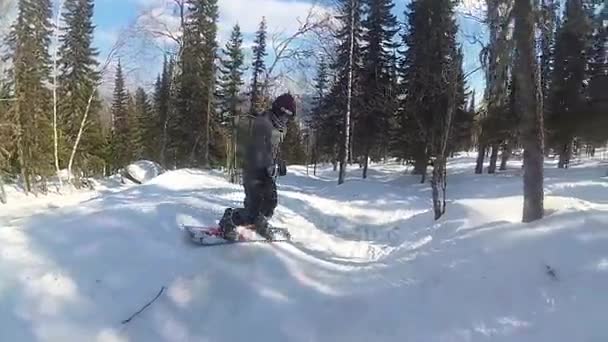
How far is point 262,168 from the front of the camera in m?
7.25

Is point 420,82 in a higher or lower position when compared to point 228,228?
higher

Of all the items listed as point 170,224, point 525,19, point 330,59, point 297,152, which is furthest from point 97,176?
point 525,19

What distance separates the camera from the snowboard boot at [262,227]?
23.9ft

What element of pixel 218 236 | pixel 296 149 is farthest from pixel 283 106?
pixel 296 149

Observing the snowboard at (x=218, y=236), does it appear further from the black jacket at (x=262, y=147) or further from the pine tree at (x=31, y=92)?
the pine tree at (x=31, y=92)

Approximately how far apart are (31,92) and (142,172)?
7.42 meters

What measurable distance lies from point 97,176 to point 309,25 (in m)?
24.1

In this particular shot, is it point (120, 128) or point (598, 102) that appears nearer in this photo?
point (598, 102)

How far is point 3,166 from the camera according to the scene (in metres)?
25.8

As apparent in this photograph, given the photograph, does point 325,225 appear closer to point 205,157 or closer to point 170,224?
point 170,224

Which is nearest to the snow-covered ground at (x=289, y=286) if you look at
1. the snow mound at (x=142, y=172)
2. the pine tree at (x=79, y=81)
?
the snow mound at (x=142, y=172)

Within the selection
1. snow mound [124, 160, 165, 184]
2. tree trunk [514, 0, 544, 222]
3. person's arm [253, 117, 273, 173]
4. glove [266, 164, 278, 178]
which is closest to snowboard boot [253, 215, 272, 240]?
glove [266, 164, 278, 178]

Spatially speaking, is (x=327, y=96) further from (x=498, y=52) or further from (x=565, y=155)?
(x=498, y=52)

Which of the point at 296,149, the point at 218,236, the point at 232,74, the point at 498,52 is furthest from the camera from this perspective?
the point at 296,149
